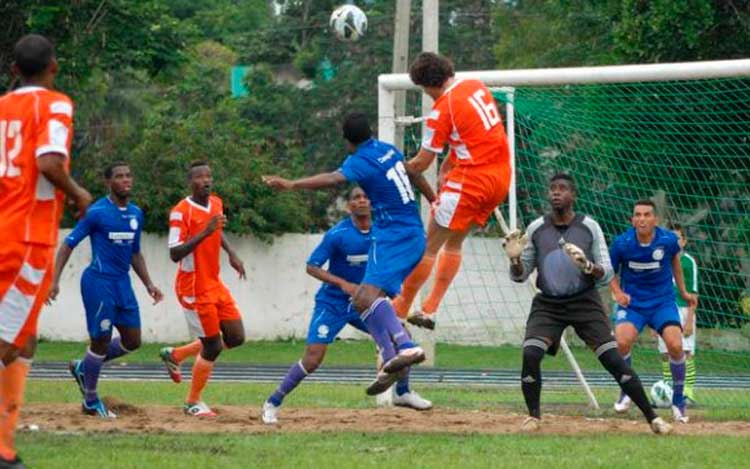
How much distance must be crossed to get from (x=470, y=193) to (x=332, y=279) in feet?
6.33

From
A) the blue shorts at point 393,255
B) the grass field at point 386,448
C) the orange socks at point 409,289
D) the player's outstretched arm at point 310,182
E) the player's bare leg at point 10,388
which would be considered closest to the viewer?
the player's bare leg at point 10,388

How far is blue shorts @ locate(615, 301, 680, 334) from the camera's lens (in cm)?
1438

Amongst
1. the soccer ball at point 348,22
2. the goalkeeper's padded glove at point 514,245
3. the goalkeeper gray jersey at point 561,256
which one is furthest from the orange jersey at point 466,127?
the soccer ball at point 348,22

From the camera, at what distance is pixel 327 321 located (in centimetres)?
1330

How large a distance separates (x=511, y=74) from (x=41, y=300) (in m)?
6.48

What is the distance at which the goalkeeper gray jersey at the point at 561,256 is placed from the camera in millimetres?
12375

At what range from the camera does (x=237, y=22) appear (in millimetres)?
61594

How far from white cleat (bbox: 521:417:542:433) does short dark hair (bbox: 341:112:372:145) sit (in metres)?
2.84

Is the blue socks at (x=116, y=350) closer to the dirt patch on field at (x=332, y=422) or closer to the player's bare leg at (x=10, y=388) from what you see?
the dirt patch on field at (x=332, y=422)

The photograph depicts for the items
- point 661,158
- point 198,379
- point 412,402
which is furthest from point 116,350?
point 661,158

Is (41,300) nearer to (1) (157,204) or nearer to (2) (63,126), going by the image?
(2) (63,126)

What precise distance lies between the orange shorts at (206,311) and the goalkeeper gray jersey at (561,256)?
306 centimetres

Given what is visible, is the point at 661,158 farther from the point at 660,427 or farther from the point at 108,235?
the point at 108,235

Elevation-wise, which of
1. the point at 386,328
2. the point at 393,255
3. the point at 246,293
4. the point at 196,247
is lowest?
the point at 386,328
